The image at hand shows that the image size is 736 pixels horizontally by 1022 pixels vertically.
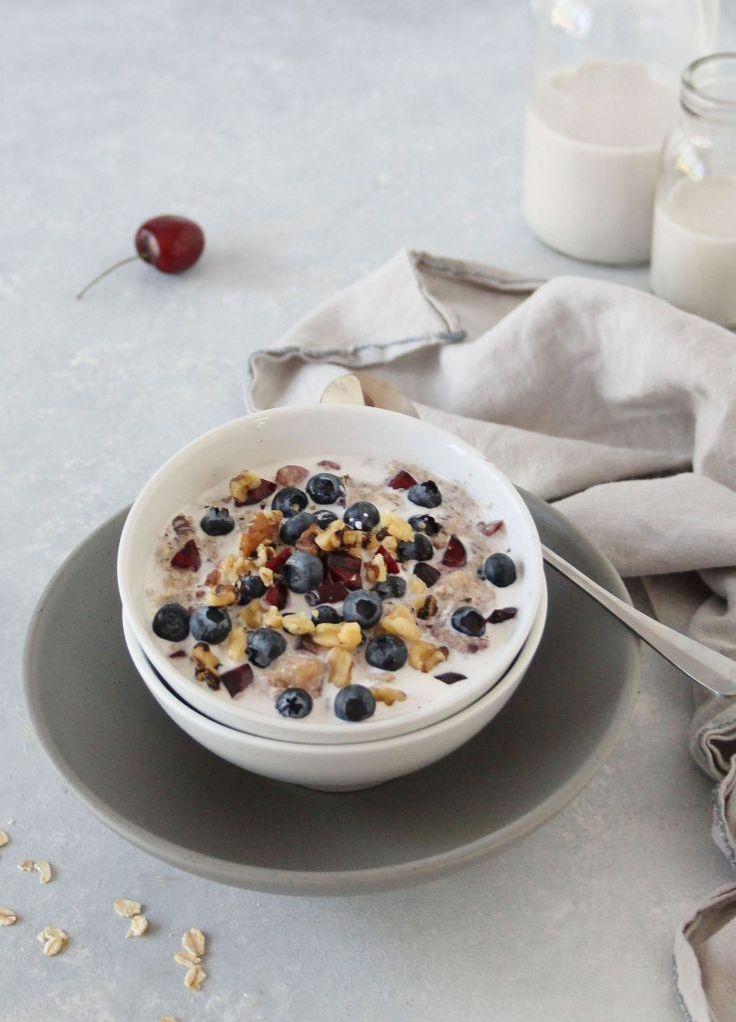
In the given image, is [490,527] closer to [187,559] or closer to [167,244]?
[187,559]

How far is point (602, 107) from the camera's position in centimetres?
168

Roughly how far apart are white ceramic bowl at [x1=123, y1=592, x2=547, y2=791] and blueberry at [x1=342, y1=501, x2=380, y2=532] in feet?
0.52

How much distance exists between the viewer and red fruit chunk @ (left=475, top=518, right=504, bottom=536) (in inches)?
41.8

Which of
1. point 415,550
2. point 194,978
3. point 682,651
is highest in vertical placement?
point 415,550

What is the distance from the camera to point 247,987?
0.97m

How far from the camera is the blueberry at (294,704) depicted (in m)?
0.90

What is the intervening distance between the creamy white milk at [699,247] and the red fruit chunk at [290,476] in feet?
2.25

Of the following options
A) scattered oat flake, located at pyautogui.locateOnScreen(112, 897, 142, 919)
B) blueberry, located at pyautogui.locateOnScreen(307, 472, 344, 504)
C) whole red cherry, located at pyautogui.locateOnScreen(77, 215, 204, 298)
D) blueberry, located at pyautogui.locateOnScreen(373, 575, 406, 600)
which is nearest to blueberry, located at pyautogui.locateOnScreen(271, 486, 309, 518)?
blueberry, located at pyautogui.locateOnScreen(307, 472, 344, 504)

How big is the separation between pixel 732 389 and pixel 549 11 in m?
0.69

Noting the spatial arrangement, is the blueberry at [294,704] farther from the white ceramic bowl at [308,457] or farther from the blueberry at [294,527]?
the blueberry at [294,527]

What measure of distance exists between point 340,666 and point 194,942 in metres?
0.26

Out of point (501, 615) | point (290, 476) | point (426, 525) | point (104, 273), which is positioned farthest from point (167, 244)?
point (501, 615)

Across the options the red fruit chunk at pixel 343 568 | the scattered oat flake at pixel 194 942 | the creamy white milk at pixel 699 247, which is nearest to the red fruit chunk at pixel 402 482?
the red fruit chunk at pixel 343 568

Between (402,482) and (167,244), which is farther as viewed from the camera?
(167,244)
